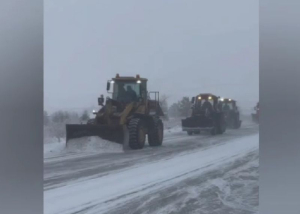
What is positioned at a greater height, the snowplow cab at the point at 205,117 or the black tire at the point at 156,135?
the snowplow cab at the point at 205,117

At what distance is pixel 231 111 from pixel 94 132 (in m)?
0.99

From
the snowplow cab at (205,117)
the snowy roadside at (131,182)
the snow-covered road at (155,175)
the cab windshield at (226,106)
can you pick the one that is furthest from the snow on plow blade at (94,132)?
the cab windshield at (226,106)

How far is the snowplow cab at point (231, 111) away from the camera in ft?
10.5

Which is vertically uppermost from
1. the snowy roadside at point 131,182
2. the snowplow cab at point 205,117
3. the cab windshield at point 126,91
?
the cab windshield at point 126,91

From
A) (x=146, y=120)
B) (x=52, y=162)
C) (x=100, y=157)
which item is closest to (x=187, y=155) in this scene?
(x=146, y=120)

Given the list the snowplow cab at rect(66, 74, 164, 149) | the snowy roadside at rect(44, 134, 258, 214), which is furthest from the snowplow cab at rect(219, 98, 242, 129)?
the snowplow cab at rect(66, 74, 164, 149)

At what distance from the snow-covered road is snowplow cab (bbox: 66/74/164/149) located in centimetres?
11

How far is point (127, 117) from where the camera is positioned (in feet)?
11.3

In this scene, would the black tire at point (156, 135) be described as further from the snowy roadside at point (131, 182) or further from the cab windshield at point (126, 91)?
the cab windshield at point (126, 91)

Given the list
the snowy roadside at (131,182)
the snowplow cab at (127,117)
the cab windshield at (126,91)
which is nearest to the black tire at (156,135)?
the snowplow cab at (127,117)

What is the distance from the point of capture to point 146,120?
3.35 meters

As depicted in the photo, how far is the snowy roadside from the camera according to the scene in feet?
10.5

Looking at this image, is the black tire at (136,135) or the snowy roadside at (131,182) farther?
the black tire at (136,135)

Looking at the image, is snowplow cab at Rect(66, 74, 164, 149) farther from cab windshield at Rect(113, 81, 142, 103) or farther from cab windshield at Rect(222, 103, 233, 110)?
cab windshield at Rect(222, 103, 233, 110)
